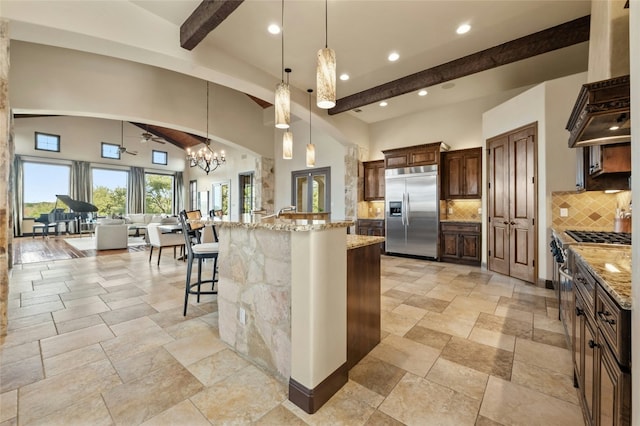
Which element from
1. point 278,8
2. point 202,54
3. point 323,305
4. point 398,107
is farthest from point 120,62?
point 323,305

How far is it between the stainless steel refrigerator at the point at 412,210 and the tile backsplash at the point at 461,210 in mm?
396

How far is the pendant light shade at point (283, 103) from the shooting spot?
2.54 metres

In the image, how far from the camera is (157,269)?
4.99 metres

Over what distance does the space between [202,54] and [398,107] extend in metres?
4.32

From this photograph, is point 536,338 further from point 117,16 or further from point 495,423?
point 117,16

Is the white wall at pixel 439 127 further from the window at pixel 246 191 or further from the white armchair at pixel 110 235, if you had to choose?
the white armchair at pixel 110 235

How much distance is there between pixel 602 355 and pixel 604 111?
162 centimetres

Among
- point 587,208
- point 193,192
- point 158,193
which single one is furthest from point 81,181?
point 587,208

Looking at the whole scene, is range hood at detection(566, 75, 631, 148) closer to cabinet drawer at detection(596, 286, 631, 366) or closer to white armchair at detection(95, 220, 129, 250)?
cabinet drawer at detection(596, 286, 631, 366)

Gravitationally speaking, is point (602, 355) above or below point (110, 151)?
below

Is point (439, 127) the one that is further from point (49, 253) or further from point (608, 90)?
point (49, 253)

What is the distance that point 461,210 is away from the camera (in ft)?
19.5

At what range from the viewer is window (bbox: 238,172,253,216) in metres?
9.81

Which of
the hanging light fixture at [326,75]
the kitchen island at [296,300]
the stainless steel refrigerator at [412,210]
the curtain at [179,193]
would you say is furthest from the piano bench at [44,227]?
the hanging light fixture at [326,75]
